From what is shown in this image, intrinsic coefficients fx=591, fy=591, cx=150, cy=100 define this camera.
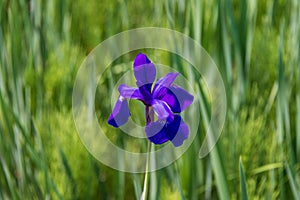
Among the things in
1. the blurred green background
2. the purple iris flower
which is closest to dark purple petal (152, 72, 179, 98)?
the purple iris flower

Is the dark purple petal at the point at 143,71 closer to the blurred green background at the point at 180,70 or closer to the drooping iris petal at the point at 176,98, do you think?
the drooping iris petal at the point at 176,98

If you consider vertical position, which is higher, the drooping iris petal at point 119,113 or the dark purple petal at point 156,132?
the drooping iris petal at point 119,113

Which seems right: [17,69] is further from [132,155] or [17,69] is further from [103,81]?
[132,155]

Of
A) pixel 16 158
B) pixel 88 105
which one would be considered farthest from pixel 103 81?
pixel 16 158

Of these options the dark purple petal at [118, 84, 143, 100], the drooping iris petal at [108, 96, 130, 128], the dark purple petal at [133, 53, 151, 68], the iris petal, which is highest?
the dark purple petal at [133, 53, 151, 68]

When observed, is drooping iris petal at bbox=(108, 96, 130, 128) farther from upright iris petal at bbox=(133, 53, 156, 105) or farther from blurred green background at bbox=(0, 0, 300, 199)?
blurred green background at bbox=(0, 0, 300, 199)

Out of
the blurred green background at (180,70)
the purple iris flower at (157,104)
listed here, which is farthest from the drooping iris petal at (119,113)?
the blurred green background at (180,70)
